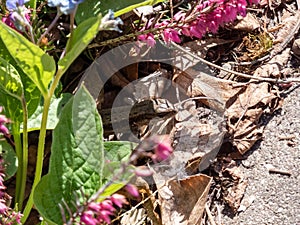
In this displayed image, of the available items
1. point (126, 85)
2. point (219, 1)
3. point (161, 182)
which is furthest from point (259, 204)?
point (219, 1)

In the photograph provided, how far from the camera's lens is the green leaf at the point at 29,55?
1.31 m

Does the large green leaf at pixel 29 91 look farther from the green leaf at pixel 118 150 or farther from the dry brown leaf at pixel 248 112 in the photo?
the dry brown leaf at pixel 248 112

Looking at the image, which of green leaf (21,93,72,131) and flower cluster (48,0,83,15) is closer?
flower cluster (48,0,83,15)

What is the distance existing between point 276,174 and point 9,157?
0.92m

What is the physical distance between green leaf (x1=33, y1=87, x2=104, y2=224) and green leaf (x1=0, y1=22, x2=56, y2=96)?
122mm

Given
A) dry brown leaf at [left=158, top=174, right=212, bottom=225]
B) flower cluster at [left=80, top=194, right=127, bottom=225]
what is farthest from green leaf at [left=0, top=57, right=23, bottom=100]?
dry brown leaf at [left=158, top=174, right=212, bottom=225]

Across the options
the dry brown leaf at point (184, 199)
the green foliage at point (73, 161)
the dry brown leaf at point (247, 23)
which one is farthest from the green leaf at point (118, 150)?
the dry brown leaf at point (247, 23)

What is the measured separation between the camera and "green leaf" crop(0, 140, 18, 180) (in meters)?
1.77

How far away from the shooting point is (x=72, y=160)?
1537 mm

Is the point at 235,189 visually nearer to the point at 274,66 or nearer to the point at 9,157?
the point at 274,66

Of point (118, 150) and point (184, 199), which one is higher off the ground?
point (118, 150)

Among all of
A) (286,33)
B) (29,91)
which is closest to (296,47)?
(286,33)

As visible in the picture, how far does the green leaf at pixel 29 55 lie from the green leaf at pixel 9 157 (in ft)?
1.47

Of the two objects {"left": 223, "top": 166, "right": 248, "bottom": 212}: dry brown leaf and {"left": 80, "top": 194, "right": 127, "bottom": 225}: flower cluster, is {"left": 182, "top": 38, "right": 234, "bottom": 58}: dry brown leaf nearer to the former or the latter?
{"left": 223, "top": 166, "right": 248, "bottom": 212}: dry brown leaf
